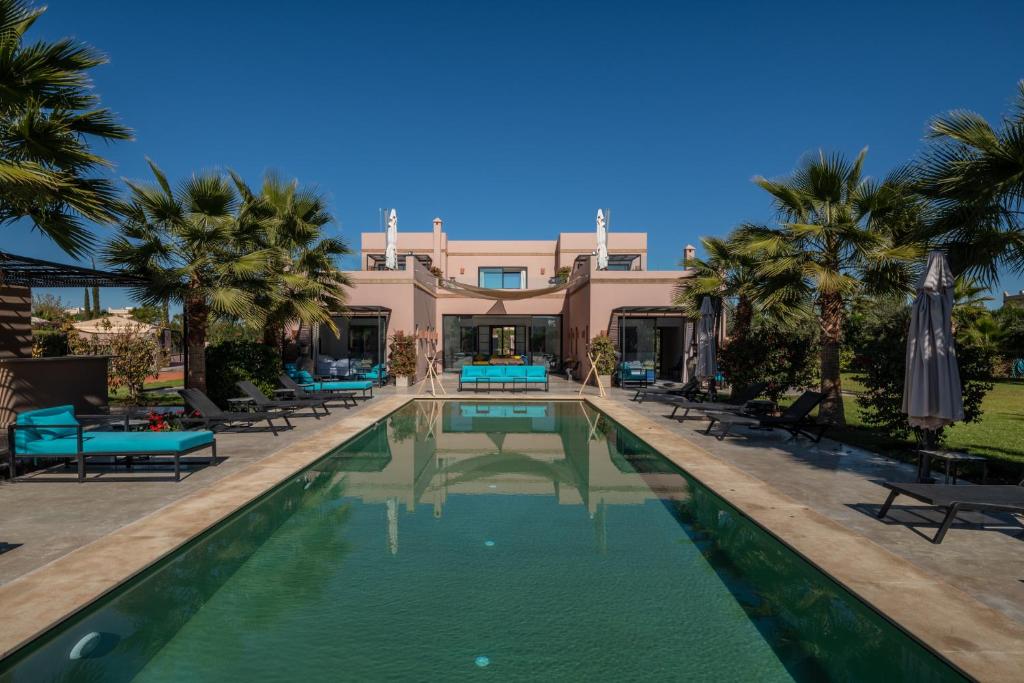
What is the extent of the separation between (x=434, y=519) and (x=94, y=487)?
3.85m

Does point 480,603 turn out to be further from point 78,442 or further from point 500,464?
point 78,442

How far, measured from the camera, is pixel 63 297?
2112 centimetres

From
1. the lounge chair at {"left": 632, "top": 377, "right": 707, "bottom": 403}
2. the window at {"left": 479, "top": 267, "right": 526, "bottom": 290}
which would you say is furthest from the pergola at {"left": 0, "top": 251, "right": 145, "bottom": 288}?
the window at {"left": 479, "top": 267, "right": 526, "bottom": 290}

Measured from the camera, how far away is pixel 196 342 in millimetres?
10648

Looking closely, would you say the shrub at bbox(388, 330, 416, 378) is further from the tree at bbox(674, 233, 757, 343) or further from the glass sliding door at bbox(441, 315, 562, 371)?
the tree at bbox(674, 233, 757, 343)

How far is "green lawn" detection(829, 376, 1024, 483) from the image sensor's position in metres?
7.45

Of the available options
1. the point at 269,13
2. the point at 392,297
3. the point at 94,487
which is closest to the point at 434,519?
the point at 94,487

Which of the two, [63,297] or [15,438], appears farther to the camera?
[63,297]

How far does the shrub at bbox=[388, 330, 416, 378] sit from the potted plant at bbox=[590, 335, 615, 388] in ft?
20.6

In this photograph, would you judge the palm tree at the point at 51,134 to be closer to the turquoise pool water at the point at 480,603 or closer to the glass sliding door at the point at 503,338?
the turquoise pool water at the point at 480,603

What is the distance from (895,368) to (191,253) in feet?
38.8

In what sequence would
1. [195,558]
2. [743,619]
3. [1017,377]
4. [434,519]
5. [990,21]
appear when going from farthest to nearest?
[1017,377] → [990,21] → [434,519] → [195,558] → [743,619]

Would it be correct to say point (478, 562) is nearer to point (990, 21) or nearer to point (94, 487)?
point (94, 487)

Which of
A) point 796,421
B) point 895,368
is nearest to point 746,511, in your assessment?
point 796,421
